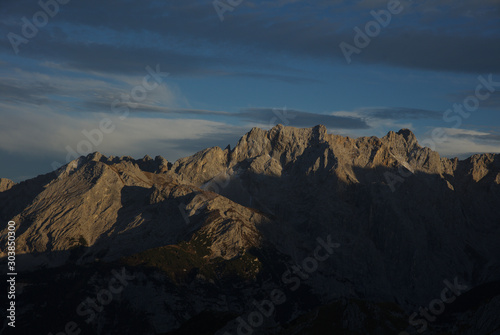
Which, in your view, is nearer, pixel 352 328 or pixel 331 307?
pixel 352 328

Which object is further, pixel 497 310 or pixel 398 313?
pixel 398 313

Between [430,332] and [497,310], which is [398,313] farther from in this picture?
[497,310]

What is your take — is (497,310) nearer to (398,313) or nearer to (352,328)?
(398,313)

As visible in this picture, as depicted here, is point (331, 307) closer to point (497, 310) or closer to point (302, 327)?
point (302, 327)

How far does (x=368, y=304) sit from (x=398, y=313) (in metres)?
14.0

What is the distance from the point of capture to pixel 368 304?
18612 centimetres

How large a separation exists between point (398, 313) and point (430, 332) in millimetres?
11757

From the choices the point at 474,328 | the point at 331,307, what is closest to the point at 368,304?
the point at 331,307

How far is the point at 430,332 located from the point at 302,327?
34.6 metres

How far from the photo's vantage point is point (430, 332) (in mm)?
185750

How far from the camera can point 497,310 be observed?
182250 millimetres

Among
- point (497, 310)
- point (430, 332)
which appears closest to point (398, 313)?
point (430, 332)

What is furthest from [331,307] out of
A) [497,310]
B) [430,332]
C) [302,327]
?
[497,310]

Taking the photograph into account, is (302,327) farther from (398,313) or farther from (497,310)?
(497,310)
